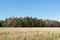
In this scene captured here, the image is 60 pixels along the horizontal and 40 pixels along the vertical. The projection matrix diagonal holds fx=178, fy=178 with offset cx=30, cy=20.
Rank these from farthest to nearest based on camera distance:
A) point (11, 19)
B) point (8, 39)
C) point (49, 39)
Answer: point (11, 19) < point (49, 39) < point (8, 39)

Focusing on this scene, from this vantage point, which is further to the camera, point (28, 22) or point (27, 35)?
point (28, 22)

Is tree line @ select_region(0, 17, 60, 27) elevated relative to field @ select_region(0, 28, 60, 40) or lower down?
elevated

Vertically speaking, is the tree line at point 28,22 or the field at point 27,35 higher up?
the tree line at point 28,22

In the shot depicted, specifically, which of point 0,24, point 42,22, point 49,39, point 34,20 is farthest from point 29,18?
point 49,39

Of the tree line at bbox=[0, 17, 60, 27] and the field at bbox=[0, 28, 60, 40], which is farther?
the tree line at bbox=[0, 17, 60, 27]

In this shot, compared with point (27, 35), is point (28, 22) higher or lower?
higher

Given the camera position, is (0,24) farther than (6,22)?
No

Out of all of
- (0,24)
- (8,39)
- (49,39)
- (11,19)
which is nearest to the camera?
(8,39)

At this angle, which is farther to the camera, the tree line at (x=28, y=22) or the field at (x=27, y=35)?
the tree line at (x=28, y=22)

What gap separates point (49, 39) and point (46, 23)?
29411 millimetres

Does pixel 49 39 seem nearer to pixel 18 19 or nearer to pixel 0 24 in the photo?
pixel 0 24

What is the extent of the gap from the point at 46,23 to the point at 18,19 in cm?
583

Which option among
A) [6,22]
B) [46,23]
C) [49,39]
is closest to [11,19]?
[6,22]

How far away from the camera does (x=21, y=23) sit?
35.3m
